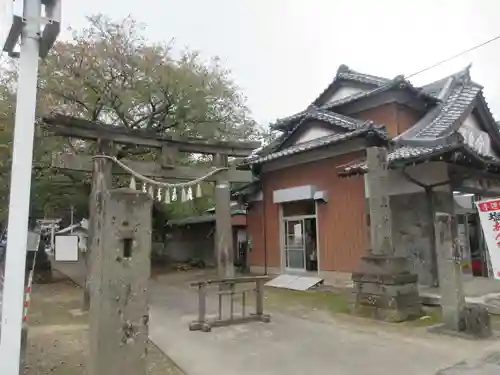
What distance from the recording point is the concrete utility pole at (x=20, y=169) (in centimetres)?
408

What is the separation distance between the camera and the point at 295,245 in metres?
16.1

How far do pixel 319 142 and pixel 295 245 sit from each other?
163 inches

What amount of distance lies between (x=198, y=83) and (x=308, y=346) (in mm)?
9801

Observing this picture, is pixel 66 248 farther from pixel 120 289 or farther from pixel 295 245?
pixel 120 289

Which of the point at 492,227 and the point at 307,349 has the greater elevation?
the point at 492,227

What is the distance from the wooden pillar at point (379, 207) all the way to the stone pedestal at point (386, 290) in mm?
258

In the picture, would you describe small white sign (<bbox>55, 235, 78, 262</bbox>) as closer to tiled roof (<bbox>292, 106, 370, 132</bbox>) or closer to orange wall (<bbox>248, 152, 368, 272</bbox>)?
orange wall (<bbox>248, 152, 368, 272</bbox>)

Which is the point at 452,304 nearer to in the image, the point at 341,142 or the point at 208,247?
the point at 341,142

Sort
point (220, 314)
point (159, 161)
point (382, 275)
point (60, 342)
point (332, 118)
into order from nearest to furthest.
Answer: point (60, 342) → point (220, 314) → point (382, 275) → point (159, 161) → point (332, 118)

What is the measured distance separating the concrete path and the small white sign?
7.64 m

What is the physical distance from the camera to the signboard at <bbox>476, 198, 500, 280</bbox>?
5987 millimetres

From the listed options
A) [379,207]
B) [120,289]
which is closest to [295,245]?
[379,207]

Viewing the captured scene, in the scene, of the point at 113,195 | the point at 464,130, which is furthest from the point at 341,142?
the point at 113,195

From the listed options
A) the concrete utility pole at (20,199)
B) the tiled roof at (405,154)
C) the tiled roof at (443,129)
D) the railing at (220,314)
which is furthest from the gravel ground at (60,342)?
the tiled roof at (443,129)
